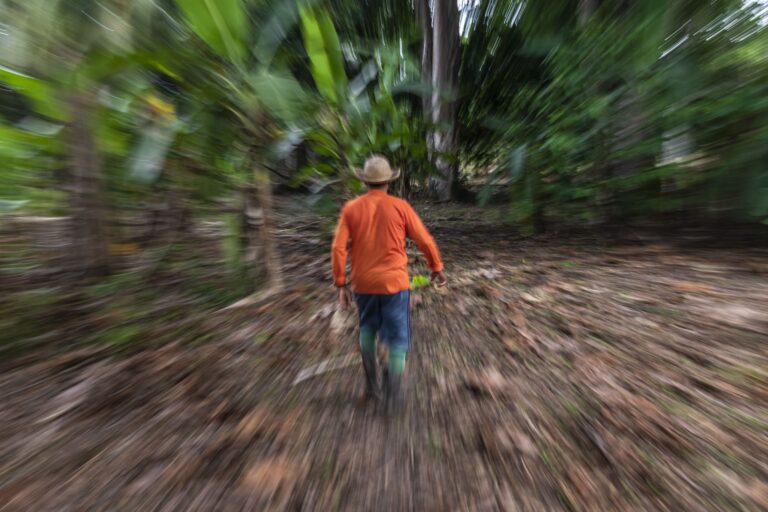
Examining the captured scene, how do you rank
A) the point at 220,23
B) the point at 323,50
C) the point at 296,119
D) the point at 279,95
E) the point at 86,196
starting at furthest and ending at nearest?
the point at 323,50
the point at 296,119
the point at 86,196
the point at 279,95
the point at 220,23

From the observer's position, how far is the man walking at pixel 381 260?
5.76ft

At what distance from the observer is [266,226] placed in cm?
295

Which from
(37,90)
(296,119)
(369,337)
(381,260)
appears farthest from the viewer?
(296,119)

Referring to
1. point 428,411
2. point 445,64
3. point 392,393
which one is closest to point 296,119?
point 392,393

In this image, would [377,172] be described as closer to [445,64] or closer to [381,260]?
[381,260]

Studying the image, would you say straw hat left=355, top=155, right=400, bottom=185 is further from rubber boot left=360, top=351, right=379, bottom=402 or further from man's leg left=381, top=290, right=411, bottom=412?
rubber boot left=360, top=351, right=379, bottom=402

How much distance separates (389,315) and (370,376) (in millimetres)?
347

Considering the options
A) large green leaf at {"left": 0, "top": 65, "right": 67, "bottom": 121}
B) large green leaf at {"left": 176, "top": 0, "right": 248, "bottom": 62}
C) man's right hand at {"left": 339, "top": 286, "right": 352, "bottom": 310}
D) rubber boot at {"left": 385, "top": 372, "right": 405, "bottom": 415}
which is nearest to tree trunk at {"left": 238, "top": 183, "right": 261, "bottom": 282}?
large green leaf at {"left": 176, "top": 0, "right": 248, "bottom": 62}

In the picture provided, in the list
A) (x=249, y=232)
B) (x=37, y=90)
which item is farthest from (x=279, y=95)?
(x=37, y=90)

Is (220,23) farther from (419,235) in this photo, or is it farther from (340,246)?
(419,235)

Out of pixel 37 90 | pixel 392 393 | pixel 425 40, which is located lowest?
pixel 392 393

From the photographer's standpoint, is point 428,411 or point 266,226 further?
point 266,226

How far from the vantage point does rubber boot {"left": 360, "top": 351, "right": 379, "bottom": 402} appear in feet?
6.11

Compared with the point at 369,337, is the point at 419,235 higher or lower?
higher
